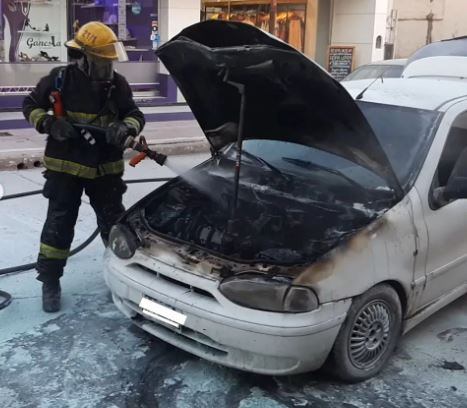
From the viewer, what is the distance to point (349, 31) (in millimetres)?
16547

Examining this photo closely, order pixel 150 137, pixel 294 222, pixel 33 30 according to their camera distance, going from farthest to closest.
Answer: pixel 33 30 → pixel 150 137 → pixel 294 222

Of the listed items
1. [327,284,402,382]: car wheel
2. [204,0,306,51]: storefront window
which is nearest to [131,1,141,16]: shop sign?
[204,0,306,51]: storefront window

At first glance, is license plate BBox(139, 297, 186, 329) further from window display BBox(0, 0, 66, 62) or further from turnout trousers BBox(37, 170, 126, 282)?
window display BBox(0, 0, 66, 62)

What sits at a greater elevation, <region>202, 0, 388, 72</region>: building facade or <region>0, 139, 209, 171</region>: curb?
<region>202, 0, 388, 72</region>: building facade

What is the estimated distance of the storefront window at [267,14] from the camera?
17.3 meters

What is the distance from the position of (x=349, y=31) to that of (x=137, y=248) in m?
14.2

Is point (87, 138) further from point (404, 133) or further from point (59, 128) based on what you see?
point (404, 133)

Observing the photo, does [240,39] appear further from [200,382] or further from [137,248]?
[200,382]

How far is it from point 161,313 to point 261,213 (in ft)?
2.79

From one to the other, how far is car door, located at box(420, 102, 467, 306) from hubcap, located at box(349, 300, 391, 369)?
1.26ft

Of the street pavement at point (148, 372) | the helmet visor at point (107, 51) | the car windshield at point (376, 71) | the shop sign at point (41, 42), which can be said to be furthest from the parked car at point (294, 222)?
the shop sign at point (41, 42)

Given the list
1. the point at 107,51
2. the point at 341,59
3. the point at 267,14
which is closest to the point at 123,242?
the point at 107,51

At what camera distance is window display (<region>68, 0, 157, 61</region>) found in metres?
12.0

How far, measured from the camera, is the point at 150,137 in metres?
10.1
